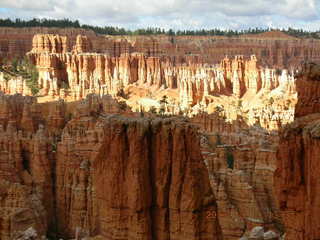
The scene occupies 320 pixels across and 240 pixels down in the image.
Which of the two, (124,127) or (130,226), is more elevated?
(124,127)

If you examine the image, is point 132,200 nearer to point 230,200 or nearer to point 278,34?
point 230,200

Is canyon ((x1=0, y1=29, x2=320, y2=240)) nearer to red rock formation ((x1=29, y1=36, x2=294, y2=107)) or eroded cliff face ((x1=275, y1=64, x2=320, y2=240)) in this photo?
eroded cliff face ((x1=275, y1=64, x2=320, y2=240))

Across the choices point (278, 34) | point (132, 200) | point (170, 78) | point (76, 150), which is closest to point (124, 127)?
point (132, 200)

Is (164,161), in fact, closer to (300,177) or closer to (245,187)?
(300,177)

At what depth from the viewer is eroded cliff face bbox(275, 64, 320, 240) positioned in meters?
9.20

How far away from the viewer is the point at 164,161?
13234mm

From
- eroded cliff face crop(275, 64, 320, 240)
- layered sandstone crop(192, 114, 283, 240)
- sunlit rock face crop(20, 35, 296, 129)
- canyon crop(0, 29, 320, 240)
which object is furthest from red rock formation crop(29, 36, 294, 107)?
eroded cliff face crop(275, 64, 320, 240)

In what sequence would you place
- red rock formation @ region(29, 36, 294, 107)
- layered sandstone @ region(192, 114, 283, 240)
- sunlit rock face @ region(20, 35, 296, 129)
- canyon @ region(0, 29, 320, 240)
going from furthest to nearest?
1. red rock formation @ region(29, 36, 294, 107)
2. sunlit rock face @ region(20, 35, 296, 129)
3. layered sandstone @ region(192, 114, 283, 240)
4. canyon @ region(0, 29, 320, 240)

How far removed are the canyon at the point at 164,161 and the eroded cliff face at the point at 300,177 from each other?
0.06 feet

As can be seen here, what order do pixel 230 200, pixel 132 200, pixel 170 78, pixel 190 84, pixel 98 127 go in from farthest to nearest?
1. pixel 170 78
2. pixel 190 84
3. pixel 98 127
4. pixel 230 200
5. pixel 132 200

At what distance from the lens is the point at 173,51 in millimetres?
95500

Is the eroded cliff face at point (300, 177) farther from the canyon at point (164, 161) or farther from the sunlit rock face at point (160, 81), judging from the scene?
the sunlit rock face at point (160, 81)

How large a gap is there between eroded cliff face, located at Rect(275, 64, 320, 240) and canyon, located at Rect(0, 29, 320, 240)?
18mm

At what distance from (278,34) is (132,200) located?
9848 cm
